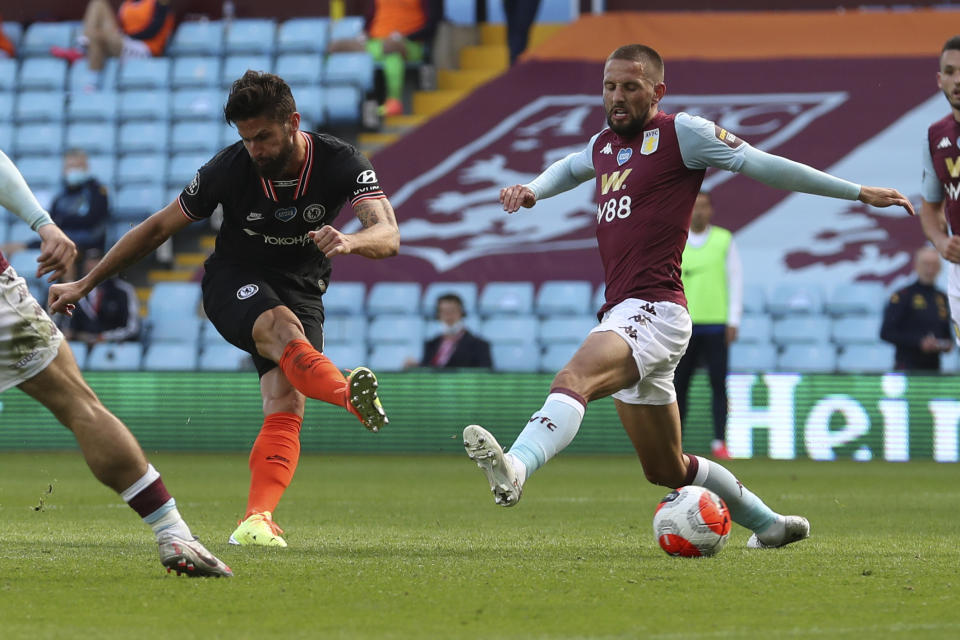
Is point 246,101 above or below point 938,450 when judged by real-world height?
above

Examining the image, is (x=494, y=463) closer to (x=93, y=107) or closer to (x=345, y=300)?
(x=345, y=300)

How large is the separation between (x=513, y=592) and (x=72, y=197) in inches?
542

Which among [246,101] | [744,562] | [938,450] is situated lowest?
[938,450]

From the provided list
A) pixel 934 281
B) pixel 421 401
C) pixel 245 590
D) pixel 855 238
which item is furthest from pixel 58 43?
pixel 245 590

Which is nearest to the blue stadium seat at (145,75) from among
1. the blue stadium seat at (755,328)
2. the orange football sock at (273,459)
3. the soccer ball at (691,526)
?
the blue stadium seat at (755,328)

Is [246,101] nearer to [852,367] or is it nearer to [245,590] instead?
[245,590]

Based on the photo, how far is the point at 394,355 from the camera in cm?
1655

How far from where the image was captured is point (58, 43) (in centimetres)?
2277

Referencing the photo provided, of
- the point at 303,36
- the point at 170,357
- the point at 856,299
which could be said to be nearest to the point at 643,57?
the point at 856,299

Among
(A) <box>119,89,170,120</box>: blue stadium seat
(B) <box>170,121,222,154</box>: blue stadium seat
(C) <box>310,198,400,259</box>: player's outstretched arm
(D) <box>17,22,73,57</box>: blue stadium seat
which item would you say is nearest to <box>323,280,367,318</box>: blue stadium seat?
(B) <box>170,121,222,154</box>: blue stadium seat

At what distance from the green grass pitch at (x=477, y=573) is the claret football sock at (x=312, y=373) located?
0.67m

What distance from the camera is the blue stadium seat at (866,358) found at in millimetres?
15742

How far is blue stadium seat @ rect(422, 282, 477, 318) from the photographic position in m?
17.3

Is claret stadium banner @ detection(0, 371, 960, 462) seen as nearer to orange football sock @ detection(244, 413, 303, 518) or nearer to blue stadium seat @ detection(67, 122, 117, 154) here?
blue stadium seat @ detection(67, 122, 117, 154)
